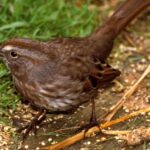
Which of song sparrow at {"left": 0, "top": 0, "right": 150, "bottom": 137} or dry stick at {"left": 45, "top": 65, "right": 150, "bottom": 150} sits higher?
song sparrow at {"left": 0, "top": 0, "right": 150, "bottom": 137}

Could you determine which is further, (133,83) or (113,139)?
(133,83)

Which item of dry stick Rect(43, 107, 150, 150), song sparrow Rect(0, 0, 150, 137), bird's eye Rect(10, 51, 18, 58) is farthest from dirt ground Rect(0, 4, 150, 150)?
bird's eye Rect(10, 51, 18, 58)

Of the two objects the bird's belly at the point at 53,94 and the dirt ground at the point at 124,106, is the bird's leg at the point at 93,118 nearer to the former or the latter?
the dirt ground at the point at 124,106

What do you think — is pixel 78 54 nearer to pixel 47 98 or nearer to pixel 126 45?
pixel 47 98

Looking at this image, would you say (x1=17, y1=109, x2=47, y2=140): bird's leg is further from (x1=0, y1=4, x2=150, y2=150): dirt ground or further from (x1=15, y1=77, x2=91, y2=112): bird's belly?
(x1=15, y1=77, x2=91, y2=112): bird's belly

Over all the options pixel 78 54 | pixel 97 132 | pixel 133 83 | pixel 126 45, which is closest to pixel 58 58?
pixel 78 54
